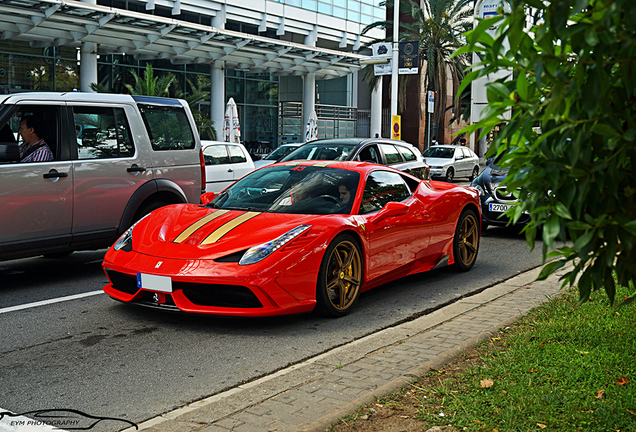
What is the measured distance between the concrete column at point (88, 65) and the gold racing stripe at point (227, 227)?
77.9 feet

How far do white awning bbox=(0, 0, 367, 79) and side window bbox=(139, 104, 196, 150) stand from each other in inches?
640

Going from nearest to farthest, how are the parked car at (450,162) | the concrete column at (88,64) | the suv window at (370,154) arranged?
the suv window at (370,154), the concrete column at (88,64), the parked car at (450,162)

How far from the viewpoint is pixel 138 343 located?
17.2ft

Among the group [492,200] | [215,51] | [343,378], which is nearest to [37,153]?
[343,378]

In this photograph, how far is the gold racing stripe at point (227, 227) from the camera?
574 centimetres

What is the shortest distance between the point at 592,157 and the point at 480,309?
4072 millimetres

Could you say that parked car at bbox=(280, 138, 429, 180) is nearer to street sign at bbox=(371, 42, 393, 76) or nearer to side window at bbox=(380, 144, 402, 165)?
side window at bbox=(380, 144, 402, 165)

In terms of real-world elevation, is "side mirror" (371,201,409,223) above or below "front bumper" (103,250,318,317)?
above

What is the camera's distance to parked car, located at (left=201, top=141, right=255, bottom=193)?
559 inches

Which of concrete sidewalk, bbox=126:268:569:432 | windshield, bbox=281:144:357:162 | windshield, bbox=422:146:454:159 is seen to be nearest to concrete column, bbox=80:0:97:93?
windshield, bbox=422:146:454:159

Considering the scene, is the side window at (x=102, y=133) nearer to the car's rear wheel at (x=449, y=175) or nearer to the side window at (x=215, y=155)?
the side window at (x=215, y=155)

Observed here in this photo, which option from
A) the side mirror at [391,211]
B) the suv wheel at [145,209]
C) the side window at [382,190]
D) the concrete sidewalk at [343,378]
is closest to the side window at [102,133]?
the suv wheel at [145,209]

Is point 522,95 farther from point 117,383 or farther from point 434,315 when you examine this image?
point 434,315

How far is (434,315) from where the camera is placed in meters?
6.05
